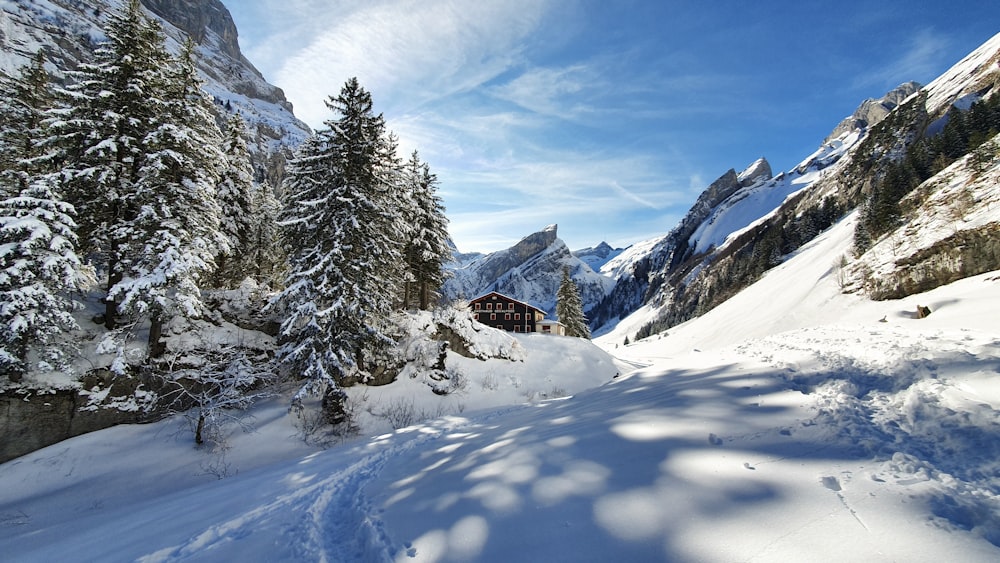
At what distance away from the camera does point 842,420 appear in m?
3.60

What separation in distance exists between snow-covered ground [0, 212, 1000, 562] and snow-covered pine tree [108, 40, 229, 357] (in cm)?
616

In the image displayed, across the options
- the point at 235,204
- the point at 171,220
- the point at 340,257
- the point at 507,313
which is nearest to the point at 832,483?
the point at 340,257

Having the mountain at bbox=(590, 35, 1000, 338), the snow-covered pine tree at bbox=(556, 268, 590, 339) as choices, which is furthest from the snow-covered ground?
the snow-covered pine tree at bbox=(556, 268, 590, 339)

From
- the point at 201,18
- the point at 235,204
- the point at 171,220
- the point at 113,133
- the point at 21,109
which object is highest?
the point at 201,18

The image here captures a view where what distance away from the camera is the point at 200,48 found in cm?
14275

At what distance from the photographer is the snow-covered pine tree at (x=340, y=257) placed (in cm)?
1423

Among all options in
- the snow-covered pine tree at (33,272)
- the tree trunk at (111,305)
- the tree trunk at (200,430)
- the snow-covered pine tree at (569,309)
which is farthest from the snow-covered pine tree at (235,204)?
the snow-covered pine tree at (569,309)

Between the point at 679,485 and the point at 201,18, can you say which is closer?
the point at 679,485

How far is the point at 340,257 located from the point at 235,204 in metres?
12.7

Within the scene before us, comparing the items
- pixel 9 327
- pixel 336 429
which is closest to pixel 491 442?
pixel 336 429

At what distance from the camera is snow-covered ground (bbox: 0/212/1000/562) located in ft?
8.01

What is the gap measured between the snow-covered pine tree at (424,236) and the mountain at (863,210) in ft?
98.9

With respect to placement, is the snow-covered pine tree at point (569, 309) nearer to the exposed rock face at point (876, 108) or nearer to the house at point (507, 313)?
the house at point (507, 313)

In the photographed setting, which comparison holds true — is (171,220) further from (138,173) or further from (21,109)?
(21,109)
